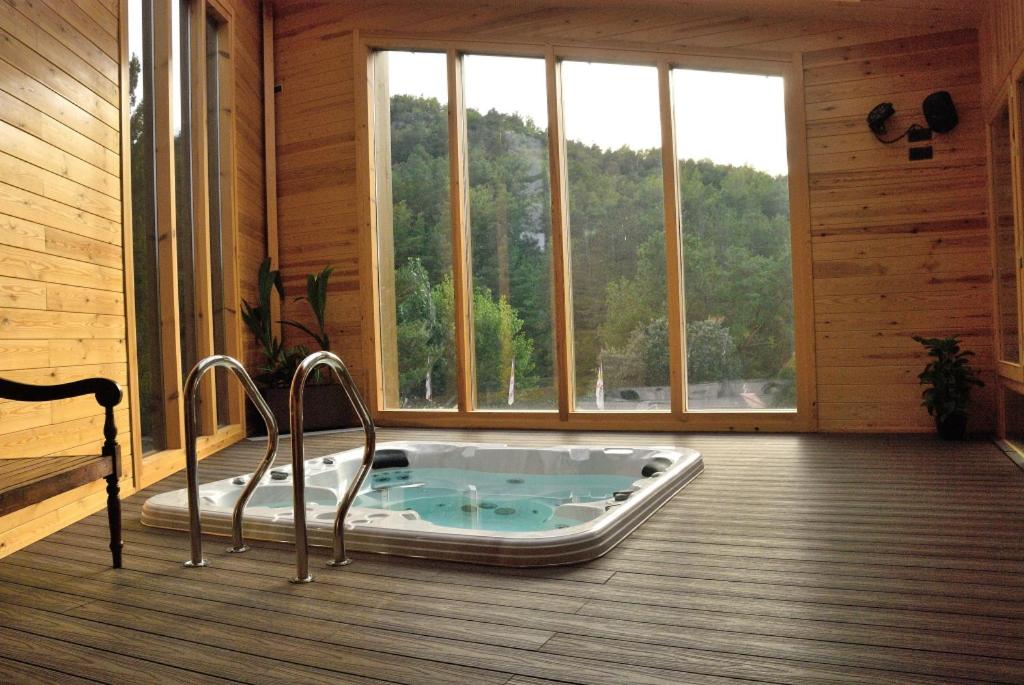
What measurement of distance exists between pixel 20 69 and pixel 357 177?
323 centimetres

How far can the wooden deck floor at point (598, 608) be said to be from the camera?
1722 mm

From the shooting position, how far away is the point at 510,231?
6066 mm

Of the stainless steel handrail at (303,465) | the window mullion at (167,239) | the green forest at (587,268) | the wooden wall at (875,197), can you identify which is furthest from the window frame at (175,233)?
the wooden wall at (875,197)

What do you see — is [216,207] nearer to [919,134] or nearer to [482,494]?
[482,494]

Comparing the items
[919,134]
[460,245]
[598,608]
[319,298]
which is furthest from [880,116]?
[598,608]

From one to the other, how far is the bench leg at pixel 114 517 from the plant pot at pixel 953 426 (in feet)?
13.8

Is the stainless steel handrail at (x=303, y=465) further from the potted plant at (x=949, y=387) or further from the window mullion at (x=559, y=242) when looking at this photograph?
the potted plant at (x=949, y=387)

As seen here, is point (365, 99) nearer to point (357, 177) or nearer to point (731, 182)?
point (357, 177)

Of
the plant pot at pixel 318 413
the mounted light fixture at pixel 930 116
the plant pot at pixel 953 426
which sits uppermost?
the mounted light fixture at pixel 930 116

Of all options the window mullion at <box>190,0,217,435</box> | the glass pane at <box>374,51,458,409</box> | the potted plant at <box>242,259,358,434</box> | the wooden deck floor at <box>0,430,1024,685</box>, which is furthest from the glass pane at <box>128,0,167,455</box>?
the glass pane at <box>374,51,458,409</box>

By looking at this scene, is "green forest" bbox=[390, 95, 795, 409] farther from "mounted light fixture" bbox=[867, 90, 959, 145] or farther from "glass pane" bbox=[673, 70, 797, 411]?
"mounted light fixture" bbox=[867, 90, 959, 145]

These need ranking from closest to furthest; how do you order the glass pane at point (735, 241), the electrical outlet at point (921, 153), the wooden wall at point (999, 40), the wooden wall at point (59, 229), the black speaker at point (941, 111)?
the wooden wall at point (59, 229) < the wooden wall at point (999, 40) < the black speaker at point (941, 111) < the electrical outlet at point (921, 153) < the glass pane at point (735, 241)

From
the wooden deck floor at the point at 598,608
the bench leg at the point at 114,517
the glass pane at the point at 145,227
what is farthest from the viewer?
the glass pane at the point at 145,227

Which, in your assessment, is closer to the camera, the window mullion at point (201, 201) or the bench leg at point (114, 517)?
the bench leg at point (114, 517)
